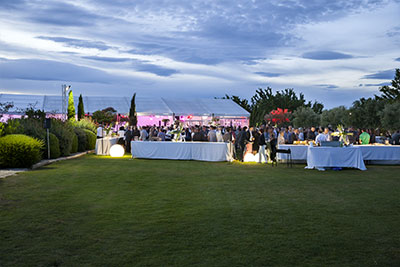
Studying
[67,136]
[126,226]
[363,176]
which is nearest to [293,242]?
[126,226]

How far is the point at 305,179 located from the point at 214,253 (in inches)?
312

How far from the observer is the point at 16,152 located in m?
14.2

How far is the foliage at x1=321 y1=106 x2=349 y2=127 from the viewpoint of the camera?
5134 centimetres

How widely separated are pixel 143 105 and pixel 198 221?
35.2 m

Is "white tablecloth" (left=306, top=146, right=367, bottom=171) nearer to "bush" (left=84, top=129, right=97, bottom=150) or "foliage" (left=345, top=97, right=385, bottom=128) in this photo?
"bush" (left=84, top=129, right=97, bottom=150)

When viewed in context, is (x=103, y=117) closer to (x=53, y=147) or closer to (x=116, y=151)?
(x=116, y=151)

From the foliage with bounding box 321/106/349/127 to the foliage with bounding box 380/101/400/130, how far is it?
29.8ft

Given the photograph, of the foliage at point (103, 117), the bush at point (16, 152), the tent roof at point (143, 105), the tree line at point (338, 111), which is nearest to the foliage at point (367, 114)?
the tree line at point (338, 111)

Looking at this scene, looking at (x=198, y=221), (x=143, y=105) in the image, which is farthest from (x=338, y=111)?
(x=198, y=221)

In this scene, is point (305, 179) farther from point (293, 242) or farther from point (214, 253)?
point (214, 253)

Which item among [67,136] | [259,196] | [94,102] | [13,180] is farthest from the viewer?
[94,102]

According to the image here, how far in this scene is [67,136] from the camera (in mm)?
19844

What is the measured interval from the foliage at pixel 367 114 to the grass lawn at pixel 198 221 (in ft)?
115

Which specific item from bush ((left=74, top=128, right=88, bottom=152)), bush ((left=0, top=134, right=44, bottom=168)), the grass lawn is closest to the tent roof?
bush ((left=74, top=128, right=88, bottom=152))
